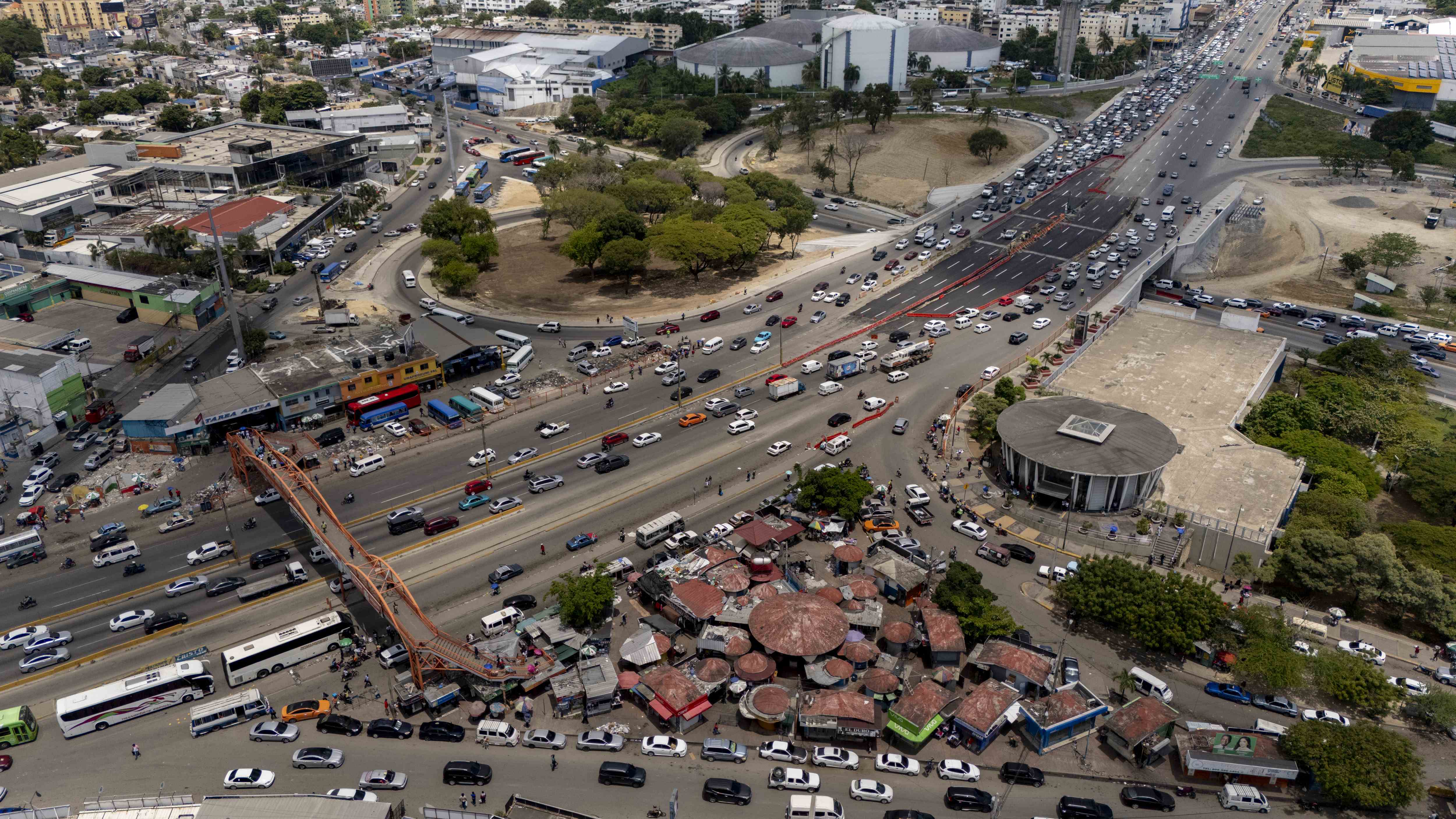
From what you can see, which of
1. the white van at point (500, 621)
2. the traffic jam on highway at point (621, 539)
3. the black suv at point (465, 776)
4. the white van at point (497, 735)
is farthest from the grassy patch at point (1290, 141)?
the black suv at point (465, 776)

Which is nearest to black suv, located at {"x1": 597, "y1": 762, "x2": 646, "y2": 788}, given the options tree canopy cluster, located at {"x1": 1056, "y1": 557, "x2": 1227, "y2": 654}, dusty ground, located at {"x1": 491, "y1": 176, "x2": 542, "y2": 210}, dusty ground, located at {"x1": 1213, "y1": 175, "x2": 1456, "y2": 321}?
tree canopy cluster, located at {"x1": 1056, "y1": 557, "x2": 1227, "y2": 654}

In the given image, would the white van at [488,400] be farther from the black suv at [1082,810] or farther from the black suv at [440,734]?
the black suv at [1082,810]

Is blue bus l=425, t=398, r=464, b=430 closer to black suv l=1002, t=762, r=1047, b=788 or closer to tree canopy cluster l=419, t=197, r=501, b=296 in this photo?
tree canopy cluster l=419, t=197, r=501, b=296

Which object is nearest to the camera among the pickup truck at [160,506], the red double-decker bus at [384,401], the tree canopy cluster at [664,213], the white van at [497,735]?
the white van at [497,735]

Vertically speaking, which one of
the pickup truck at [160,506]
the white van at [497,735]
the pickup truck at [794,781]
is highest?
the pickup truck at [160,506]

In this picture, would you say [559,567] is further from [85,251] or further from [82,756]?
[85,251]

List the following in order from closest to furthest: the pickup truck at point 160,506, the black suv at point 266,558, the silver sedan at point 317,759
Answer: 1. the silver sedan at point 317,759
2. the black suv at point 266,558
3. the pickup truck at point 160,506
